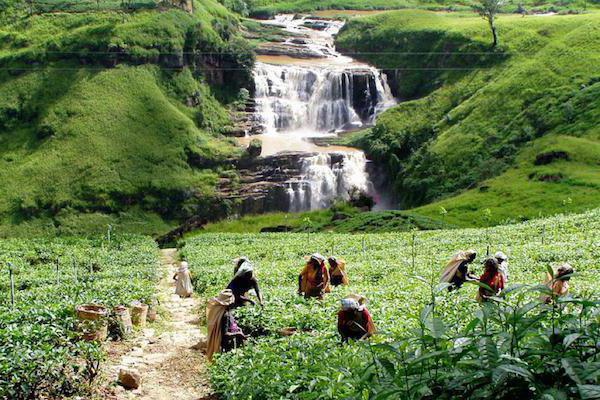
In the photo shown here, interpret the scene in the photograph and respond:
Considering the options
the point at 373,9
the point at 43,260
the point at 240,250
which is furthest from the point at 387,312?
the point at 373,9

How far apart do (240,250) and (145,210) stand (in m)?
38.2

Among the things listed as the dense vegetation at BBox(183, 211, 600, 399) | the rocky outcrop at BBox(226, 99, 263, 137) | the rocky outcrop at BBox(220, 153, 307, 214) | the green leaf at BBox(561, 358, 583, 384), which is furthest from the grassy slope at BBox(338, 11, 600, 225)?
the green leaf at BBox(561, 358, 583, 384)

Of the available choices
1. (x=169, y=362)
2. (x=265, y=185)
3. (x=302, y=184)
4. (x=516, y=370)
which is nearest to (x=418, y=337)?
(x=516, y=370)

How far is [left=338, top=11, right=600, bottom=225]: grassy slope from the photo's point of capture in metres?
54.2

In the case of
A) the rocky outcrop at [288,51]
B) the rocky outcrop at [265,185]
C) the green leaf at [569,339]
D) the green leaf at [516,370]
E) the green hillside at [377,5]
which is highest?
the green hillside at [377,5]

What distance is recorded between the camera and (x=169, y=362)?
13812mm

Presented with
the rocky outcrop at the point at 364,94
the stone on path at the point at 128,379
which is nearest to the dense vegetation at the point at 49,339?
the stone on path at the point at 128,379

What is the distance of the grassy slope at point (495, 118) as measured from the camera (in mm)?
54213

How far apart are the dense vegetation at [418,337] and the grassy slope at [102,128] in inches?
1767

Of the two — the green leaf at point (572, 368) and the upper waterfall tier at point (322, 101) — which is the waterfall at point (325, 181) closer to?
the upper waterfall tier at point (322, 101)

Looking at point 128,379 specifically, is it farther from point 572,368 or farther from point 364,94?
point 364,94

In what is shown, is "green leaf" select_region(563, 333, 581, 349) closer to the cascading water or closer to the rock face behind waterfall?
the rock face behind waterfall

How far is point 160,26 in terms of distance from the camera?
3563 inches

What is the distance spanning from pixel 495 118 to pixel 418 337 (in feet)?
232
